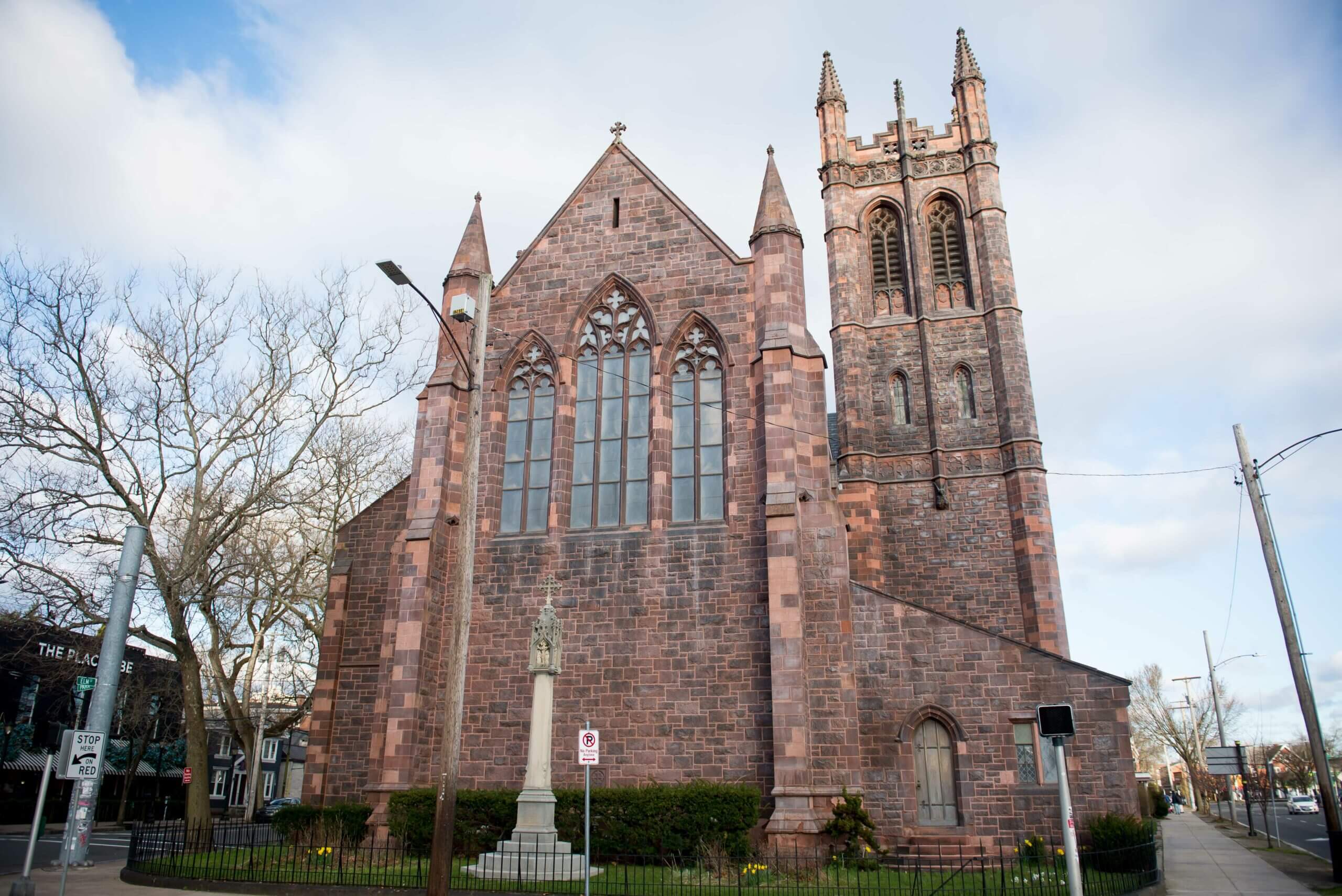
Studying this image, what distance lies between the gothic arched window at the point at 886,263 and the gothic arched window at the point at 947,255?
1089 millimetres

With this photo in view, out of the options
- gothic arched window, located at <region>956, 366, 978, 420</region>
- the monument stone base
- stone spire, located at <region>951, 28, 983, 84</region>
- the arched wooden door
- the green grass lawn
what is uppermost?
stone spire, located at <region>951, 28, 983, 84</region>

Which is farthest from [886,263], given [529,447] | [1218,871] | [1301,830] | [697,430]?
[1301,830]

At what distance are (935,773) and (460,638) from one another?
10.6 m

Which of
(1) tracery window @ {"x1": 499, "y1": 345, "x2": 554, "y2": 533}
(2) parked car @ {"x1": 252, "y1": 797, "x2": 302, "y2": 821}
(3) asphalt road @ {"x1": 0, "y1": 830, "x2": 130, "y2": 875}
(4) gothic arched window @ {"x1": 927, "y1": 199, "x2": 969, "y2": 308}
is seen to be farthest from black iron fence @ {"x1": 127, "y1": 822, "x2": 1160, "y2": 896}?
(2) parked car @ {"x1": 252, "y1": 797, "x2": 302, "y2": 821}

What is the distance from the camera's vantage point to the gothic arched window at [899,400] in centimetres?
2939

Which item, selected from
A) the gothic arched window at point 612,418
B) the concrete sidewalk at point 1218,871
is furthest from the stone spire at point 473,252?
the concrete sidewalk at point 1218,871

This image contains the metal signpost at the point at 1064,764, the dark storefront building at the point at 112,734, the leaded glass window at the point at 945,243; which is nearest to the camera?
the metal signpost at the point at 1064,764

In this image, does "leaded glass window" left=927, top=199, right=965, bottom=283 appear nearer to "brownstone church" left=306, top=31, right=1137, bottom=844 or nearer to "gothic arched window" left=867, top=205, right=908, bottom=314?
"gothic arched window" left=867, top=205, right=908, bottom=314

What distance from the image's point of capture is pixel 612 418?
64.1 ft

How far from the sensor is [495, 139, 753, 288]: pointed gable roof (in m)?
20.1

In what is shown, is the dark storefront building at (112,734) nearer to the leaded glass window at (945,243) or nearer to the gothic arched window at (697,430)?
the gothic arched window at (697,430)

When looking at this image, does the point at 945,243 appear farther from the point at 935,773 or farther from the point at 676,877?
the point at 676,877

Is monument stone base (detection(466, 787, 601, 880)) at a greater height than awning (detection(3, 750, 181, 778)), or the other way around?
awning (detection(3, 750, 181, 778))

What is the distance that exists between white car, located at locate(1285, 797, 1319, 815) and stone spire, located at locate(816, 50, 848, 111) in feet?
156
